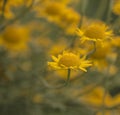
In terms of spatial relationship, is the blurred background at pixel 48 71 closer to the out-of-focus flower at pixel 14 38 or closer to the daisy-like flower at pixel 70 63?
the out-of-focus flower at pixel 14 38

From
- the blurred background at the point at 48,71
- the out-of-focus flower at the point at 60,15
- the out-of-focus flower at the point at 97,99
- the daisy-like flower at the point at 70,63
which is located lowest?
the out-of-focus flower at the point at 97,99

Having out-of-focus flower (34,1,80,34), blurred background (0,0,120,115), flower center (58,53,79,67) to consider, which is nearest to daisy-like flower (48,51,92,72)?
flower center (58,53,79,67)

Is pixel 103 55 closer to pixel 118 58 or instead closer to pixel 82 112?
pixel 118 58

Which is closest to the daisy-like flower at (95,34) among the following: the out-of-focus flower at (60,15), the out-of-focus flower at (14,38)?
the out-of-focus flower at (60,15)

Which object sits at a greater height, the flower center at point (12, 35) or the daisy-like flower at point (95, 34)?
the daisy-like flower at point (95, 34)

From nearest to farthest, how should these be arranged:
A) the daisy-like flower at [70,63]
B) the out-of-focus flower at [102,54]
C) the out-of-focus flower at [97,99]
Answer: the daisy-like flower at [70,63] → the out-of-focus flower at [102,54] → the out-of-focus flower at [97,99]

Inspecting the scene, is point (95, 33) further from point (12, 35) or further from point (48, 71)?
point (12, 35)
